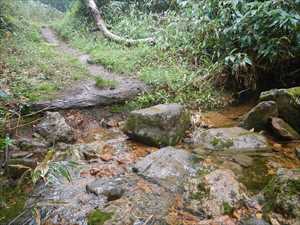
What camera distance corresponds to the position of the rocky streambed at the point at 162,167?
9.45ft

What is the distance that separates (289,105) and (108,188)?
118 inches

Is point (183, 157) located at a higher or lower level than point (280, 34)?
lower

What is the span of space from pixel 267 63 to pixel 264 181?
9.79ft

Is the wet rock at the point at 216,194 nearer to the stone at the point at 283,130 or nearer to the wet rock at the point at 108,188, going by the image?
the wet rock at the point at 108,188

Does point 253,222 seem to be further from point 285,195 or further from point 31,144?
point 31,144

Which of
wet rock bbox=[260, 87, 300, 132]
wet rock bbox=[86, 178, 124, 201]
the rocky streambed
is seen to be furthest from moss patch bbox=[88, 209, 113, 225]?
wet rock bbox=[260, 87, 300, 132]

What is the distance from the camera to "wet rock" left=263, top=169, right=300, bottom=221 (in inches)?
107

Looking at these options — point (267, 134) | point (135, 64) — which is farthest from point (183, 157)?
point (135, 64)

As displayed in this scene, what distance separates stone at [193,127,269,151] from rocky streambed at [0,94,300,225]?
0.01 m

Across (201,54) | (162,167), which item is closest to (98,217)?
(162,167)

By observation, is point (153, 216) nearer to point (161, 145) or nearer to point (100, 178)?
point (100, 178)

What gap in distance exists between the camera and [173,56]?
760cm

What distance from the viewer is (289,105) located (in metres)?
4.68

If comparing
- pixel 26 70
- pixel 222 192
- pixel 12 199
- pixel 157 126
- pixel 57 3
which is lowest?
pixel 12 199
